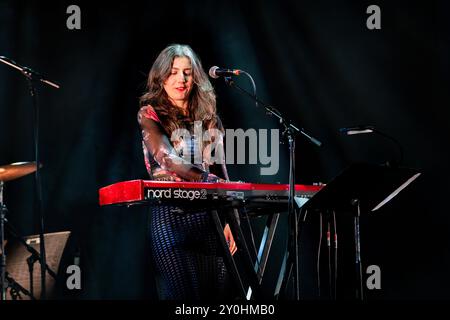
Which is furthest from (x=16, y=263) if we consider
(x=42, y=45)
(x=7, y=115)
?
(x=42, y=45)

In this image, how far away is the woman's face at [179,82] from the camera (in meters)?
3.37

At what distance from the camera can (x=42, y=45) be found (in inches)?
174

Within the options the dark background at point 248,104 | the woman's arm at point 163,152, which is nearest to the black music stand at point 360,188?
the woman's arm at point 163,152

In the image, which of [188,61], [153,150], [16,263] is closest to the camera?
[153,150]

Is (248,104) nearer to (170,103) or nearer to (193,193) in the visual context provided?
(170,103)

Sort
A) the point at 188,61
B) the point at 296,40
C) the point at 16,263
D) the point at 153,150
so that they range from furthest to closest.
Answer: the point at 296,40 → the point at 16,263 → the point at 188,61 → the point at 153,150

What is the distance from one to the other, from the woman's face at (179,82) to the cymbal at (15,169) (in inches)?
38.9

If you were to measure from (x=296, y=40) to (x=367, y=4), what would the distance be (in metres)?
0.55

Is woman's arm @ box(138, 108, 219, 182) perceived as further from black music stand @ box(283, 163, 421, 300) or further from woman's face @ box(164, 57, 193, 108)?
black music stand @ box(283, 163, 421, 300)

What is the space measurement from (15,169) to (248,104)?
1.64m

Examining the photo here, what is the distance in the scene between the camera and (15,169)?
379cm

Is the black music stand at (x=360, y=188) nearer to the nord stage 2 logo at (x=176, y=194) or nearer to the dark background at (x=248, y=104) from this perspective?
the nord stage 2 logo at (x=176, y=194)

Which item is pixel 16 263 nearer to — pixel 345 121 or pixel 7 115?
pixel 7 115

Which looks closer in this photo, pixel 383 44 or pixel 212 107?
pixel 212 107
